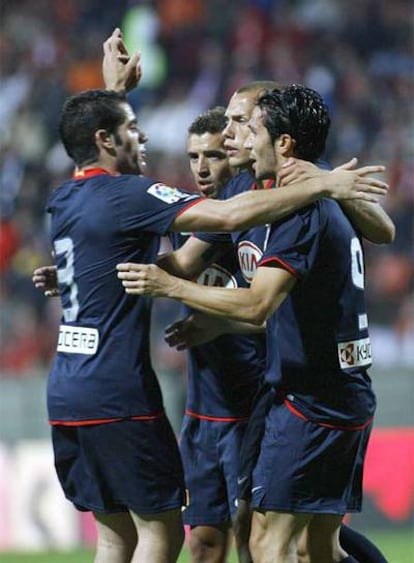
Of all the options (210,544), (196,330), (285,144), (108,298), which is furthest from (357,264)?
(210,544)

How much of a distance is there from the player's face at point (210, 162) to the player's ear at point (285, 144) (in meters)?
1.27

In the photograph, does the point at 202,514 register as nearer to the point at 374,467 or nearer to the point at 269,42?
the point at 374,467

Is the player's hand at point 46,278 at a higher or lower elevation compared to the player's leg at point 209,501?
higher

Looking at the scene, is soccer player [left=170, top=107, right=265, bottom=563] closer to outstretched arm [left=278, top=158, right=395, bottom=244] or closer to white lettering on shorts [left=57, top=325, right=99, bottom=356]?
outstretched arm [left=278, top=158, right=395, bottom=244]

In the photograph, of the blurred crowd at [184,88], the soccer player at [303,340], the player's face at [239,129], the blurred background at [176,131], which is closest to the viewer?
the soccer player at [303,340]

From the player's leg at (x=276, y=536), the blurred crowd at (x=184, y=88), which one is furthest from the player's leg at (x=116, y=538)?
the blurred crowd at (x=184, y=88)

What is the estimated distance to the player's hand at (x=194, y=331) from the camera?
614cm

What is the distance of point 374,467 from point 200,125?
4806 millimetres

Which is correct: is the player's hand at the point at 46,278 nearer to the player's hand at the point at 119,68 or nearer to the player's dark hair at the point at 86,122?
the player's dark hair at the point at 86,122

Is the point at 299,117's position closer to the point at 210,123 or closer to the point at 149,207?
the point at 149,207

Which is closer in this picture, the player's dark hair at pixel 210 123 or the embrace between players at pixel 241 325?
the embrace between players at pixel 241 325

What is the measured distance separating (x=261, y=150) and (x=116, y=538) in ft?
5.90

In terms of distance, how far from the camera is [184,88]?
15.8 meters

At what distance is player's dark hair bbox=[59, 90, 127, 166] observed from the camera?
5781 mm
